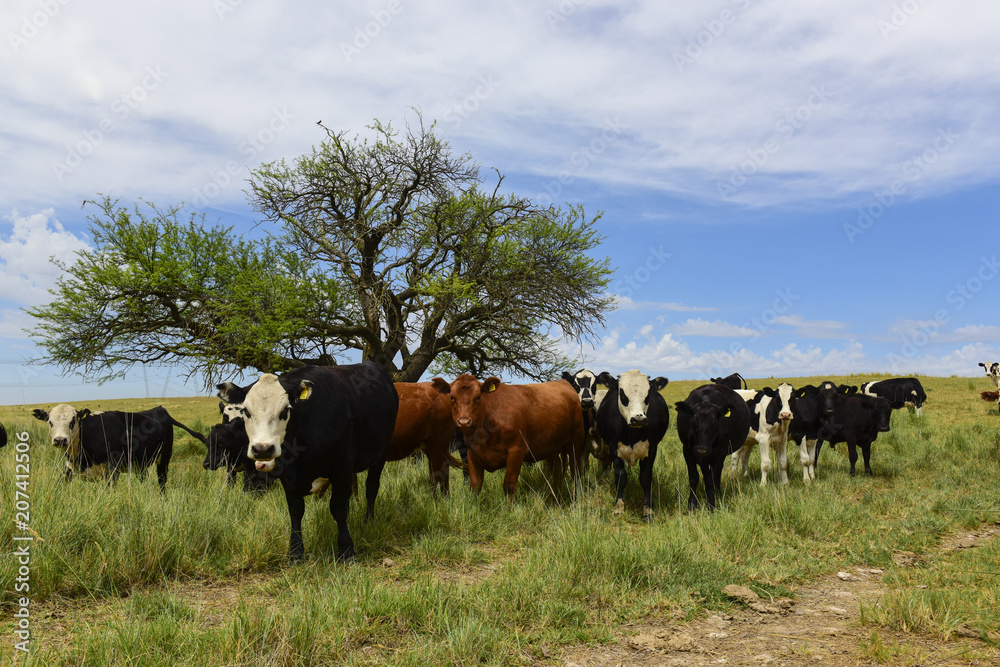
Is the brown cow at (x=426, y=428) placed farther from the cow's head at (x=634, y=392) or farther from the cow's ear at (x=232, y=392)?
the cow's ear at (x=232, y=392)

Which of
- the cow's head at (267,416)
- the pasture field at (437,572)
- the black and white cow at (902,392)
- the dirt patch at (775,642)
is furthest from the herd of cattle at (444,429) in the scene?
the black and white cow at (902,392)

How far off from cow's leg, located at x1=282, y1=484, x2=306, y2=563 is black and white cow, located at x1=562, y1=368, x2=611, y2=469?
5431mm

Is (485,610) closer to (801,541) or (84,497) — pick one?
(801,541)

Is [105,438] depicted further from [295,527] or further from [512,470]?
[512,470]

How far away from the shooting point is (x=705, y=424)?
29.4 feet

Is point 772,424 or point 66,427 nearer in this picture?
point 66,427

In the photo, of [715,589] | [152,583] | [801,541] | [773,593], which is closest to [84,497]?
[152,583]

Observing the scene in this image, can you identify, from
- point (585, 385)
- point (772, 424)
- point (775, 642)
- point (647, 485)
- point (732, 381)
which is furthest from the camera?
point (732, 381)

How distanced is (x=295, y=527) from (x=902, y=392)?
25.9 meters

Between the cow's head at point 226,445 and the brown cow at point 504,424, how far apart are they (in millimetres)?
3221

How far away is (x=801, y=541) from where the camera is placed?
7.46 meters

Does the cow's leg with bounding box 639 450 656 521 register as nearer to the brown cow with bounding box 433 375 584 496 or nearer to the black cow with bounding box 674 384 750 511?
the black cow with bounding box 674 384 750 511

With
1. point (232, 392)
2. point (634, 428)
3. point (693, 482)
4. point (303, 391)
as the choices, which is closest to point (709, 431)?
point (693, 482)

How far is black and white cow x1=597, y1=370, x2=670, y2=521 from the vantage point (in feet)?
29.5
